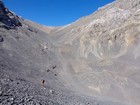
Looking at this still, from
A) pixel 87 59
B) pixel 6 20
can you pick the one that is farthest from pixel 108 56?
pixel 6 20

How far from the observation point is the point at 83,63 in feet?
178

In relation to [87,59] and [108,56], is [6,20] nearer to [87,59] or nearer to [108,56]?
[87,59]

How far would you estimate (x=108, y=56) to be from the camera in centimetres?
5738

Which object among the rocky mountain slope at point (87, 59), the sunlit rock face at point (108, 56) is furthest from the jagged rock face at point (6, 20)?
the sunlit rock face at point (108, 56)

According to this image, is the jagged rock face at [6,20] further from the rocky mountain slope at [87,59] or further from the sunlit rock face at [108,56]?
the sunlit rock face at [108,56]

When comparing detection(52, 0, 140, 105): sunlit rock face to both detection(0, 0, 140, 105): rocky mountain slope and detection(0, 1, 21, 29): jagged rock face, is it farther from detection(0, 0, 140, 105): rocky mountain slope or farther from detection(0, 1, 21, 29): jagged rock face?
detection(0, 1, 21, 29): jagged rock face

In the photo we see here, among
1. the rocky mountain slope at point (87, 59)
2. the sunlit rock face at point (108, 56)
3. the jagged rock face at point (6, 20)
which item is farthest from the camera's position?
the jagged rock face at point (6, 20)

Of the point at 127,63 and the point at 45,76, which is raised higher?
the point at 127,63

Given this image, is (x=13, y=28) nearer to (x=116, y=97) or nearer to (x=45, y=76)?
(x=45, y=76)

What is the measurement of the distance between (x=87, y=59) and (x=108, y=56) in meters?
4.75

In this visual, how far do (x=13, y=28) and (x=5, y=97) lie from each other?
4569cm

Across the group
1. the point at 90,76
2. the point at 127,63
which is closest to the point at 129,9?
the point at 127,63

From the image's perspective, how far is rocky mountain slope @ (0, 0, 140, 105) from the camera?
126 ft

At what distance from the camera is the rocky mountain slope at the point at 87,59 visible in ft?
126
